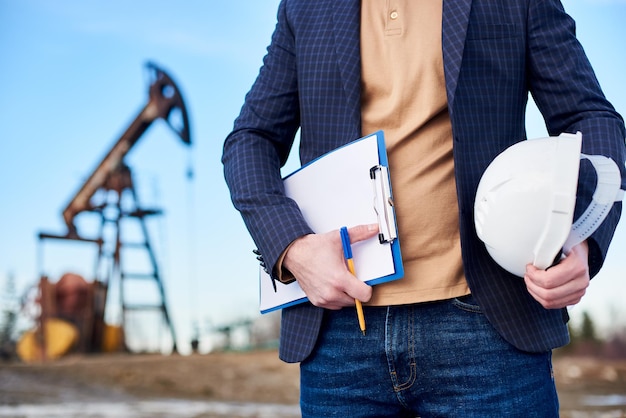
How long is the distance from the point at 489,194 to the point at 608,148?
322 mm

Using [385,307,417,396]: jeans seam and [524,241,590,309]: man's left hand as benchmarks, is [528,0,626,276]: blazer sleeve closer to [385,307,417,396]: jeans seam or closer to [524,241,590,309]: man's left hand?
[524,241,590,309]: man's left hand

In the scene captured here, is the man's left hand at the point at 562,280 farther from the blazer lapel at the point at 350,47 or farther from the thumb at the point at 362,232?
the blazer lapel at the point at 350,47

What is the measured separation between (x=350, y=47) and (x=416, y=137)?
0.28m

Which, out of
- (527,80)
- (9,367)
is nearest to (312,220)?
(527,80)

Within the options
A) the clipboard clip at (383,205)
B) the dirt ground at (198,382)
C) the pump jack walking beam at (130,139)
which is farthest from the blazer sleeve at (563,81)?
the pump jack walking beam at (130,139)

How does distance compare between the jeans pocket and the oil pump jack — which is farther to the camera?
the oil pump jack

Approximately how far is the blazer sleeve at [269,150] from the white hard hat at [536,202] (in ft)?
1.30

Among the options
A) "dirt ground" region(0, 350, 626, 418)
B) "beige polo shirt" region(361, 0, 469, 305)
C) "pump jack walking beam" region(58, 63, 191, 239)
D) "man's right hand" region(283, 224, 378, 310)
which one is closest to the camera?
"man's right hand" region(283, 224, 378, 310)

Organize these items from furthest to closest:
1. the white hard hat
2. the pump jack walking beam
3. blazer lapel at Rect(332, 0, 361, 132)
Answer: the pump jack walking beam, blazer lapel at Rect(332, 0, 361, 132), the white hard hat

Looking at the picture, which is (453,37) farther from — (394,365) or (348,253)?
(394,365)

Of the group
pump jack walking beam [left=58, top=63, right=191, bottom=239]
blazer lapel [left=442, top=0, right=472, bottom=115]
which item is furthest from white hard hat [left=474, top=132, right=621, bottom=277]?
pump jack walking beam [left=58, top=63, right=191, bottom=239]

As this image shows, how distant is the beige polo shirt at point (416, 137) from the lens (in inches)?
56.4

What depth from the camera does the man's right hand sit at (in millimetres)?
1325

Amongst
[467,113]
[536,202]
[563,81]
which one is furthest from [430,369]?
[563,81]
